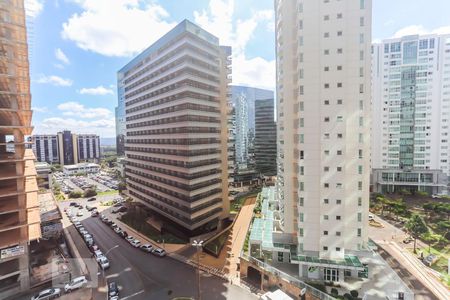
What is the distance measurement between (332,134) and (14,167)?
41153mm

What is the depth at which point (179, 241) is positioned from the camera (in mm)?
43062

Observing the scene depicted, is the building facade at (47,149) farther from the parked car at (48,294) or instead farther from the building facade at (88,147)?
the parked car at (48,294)

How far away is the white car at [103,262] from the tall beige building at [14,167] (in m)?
→ 8.56

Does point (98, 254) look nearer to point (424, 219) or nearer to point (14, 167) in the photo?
point (14, 167)

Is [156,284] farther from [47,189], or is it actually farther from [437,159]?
[437,159]

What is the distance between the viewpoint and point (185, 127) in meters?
42.6

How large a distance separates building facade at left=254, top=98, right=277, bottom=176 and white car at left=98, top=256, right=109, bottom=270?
7242cm

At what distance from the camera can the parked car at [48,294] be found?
27469 millimetres

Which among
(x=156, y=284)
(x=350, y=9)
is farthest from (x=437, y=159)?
(x=156, y=284)

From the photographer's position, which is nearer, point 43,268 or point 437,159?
point 43,268

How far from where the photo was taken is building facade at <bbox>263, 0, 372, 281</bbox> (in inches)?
1118

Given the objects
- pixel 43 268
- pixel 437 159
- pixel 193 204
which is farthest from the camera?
pixel 437 159

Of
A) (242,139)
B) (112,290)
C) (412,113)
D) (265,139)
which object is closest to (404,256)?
(112,290)

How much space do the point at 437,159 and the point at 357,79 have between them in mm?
64604
